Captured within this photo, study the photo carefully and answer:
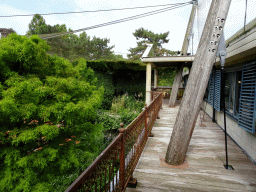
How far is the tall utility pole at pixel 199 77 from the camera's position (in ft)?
8.38

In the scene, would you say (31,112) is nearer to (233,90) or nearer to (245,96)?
(245,96)

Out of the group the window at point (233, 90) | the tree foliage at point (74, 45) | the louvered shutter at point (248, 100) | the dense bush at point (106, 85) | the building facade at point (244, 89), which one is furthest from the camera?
the tree foliage at point (74, 45)

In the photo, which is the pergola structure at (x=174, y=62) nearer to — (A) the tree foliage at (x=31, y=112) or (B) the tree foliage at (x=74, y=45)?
(A) the tree foliage at (x=31, y=112)

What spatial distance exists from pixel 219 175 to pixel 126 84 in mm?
10017

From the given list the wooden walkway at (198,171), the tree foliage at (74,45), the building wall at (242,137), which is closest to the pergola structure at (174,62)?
the building wall at (242,137)

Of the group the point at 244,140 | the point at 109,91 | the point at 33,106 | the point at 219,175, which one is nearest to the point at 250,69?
the point at 244,140

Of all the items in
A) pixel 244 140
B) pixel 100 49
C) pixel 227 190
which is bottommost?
pixel 227 190

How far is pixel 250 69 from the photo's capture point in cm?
335

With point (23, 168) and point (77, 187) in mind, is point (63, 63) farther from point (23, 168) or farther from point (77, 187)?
point (77, 187)

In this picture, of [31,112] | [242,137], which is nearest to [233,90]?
[242,137]

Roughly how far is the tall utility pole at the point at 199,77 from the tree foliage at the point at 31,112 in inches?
70.6

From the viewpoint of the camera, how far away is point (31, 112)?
8.12 ft

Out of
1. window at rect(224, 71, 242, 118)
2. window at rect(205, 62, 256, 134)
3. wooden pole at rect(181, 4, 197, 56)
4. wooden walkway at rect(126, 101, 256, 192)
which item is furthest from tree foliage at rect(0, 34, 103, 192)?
wooden pole at rect(181, 4, 197, 56)

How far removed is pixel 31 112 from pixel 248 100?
13.8ft
